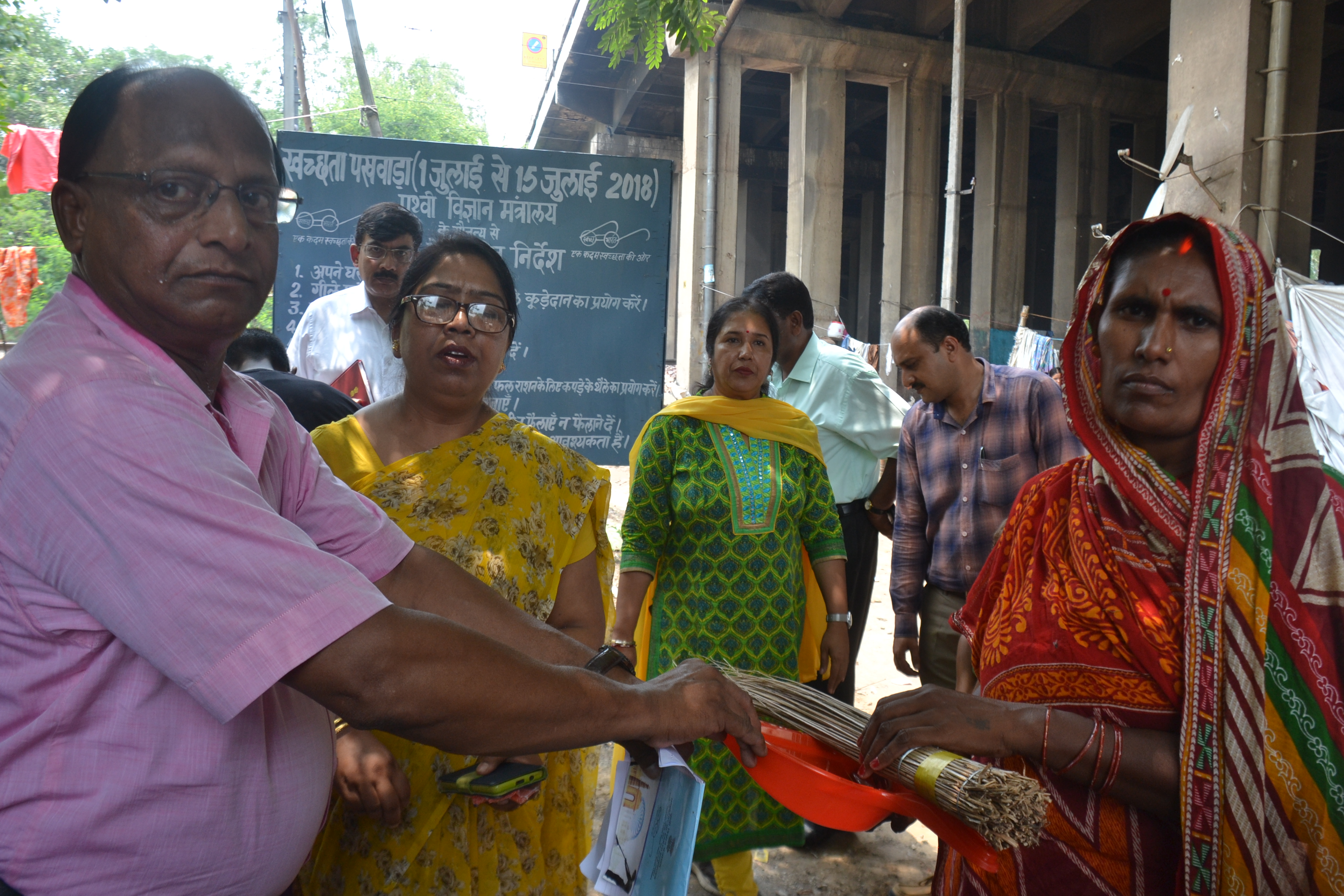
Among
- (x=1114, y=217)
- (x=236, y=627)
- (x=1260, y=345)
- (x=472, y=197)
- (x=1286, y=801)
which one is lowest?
(x=1286, y=801)

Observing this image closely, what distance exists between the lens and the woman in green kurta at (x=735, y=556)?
310cm

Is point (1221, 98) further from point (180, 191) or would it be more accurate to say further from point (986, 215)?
point (986, 215)

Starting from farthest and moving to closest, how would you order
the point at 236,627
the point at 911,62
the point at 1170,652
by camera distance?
1. the point at 911,62
2. the point at 1170,652
3. the point at 236,627

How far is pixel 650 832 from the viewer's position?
1.32 m

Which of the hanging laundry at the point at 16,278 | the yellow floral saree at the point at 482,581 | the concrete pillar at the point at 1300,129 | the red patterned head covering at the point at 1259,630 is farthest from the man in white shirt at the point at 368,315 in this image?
the hanging laundry at the point at 16,278

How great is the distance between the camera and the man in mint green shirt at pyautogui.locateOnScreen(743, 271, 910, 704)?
12.9 feet

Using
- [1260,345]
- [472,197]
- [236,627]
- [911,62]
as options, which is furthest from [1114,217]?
[236,627]

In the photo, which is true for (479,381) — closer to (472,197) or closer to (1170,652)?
(1170,652)

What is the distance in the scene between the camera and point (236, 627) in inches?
36.0

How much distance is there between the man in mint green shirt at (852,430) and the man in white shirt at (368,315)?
5.57 ft

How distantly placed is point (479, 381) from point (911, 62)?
1207cm

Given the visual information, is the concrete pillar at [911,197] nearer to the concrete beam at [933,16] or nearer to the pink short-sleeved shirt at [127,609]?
the concrete beam at [933,16]

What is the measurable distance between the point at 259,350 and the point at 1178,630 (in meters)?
3.04

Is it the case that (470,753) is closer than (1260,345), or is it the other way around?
(470,753)
